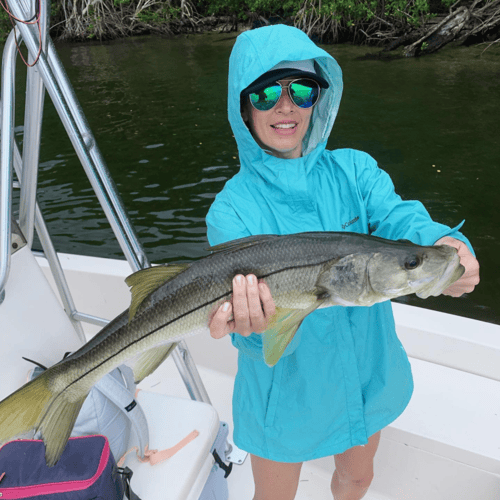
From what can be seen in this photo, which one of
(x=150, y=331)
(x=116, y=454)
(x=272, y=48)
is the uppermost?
(x=272, y=48)

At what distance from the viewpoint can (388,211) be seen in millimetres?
2092

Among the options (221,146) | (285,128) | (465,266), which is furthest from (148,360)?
(221,146)

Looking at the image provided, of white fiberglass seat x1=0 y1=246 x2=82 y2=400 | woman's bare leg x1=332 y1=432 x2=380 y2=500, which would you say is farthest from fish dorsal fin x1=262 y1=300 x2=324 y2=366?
white fiberglass seat x1=0 y1=246 x2=82 y2=400

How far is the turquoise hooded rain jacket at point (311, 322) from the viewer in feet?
6.64

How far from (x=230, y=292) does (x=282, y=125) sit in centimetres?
86

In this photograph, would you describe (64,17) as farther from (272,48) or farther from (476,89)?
(272,48)

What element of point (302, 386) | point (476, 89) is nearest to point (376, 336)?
point (302, 386)

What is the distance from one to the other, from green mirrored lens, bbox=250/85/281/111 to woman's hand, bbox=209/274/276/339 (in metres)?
0.86

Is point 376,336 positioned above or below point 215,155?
above

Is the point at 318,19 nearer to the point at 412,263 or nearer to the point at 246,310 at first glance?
the point at 412,263

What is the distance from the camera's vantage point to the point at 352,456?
2.30m

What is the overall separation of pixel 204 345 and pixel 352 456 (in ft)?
5.45

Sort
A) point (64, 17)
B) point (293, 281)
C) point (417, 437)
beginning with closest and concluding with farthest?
1. point (293, 281)
2. point (417, 437)
3. point (64, 17)

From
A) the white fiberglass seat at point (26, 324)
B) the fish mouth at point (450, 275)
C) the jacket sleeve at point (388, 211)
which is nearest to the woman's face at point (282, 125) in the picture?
the jacket sleeve at point (388, 211)
